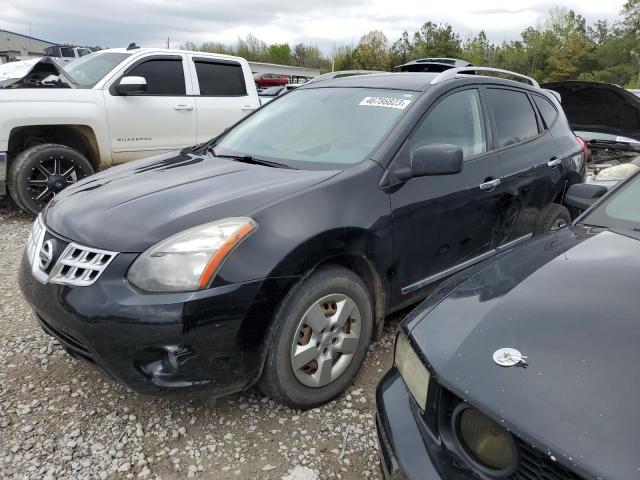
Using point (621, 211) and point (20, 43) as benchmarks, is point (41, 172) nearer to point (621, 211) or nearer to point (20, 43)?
point (621, 211)

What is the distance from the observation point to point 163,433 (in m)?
2.30

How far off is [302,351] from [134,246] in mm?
866

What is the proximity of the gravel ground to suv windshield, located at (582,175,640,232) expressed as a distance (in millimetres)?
1402

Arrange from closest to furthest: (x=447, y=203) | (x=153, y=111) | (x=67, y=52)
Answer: (x=447, y=203) < (x=153, y=111) < (x=67, y=52)

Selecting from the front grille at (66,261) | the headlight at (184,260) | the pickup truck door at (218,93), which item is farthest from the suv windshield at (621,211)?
the pickup truck door at (218,93)

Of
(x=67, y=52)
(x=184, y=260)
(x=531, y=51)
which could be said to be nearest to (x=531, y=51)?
(x=531, y=51)

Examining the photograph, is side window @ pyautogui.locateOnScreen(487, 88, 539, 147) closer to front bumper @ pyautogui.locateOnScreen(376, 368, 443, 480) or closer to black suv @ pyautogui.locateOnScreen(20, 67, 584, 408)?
black suv @ pyautogui.locateOnScreen(20, 67, 584, 408)

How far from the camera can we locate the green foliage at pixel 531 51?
148ft

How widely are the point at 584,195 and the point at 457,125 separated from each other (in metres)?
0.88

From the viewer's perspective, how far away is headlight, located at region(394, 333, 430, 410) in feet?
5.06

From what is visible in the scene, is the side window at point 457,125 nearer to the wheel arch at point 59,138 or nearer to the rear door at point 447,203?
the rear door at point 447,203

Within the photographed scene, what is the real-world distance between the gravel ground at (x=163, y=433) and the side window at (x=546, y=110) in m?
2.65

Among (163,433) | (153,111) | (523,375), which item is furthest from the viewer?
(153,111)

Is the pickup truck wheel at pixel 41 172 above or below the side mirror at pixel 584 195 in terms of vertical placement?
below
